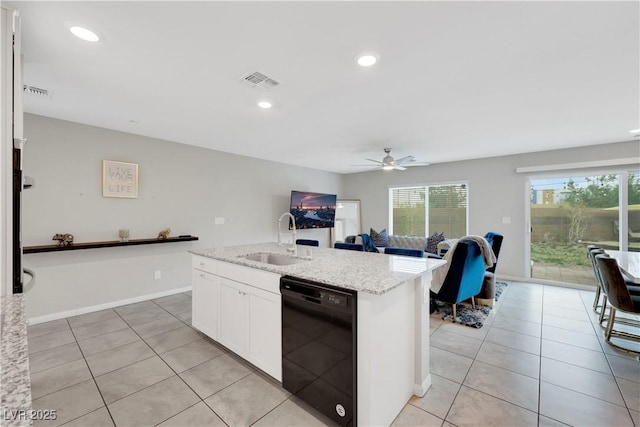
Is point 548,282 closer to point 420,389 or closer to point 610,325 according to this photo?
point 610,325

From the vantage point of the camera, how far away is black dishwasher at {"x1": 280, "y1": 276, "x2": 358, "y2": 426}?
154 centimetres

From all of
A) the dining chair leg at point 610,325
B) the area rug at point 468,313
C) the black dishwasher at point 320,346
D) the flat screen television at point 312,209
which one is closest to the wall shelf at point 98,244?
the flat screen television at point 312,209

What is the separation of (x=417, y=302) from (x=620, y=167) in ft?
15.8

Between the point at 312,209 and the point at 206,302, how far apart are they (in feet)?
12.8

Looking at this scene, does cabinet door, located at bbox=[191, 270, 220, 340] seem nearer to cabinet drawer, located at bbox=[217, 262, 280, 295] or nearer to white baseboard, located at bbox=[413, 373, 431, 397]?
cabinet drawer, located at bbox=[217, 262, 280, 295]

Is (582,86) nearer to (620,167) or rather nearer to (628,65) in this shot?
(628,65)

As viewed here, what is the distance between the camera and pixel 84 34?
1.71m

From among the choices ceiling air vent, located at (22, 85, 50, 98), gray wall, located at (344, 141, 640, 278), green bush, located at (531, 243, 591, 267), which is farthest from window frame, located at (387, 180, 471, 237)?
ceiling air vent, located at (22, 85, 50, 98)

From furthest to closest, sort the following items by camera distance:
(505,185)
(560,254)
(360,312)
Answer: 1. (505,185)
2. (560,254)
3. (360,312)

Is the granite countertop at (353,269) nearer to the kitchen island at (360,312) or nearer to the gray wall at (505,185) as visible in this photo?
the kitchen island at (360,312)

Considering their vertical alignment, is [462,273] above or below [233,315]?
above

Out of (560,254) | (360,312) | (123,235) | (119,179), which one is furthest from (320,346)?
(560,254)

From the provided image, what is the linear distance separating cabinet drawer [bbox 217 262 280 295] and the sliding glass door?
5.27 m

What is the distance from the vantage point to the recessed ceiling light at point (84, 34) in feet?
5.47
